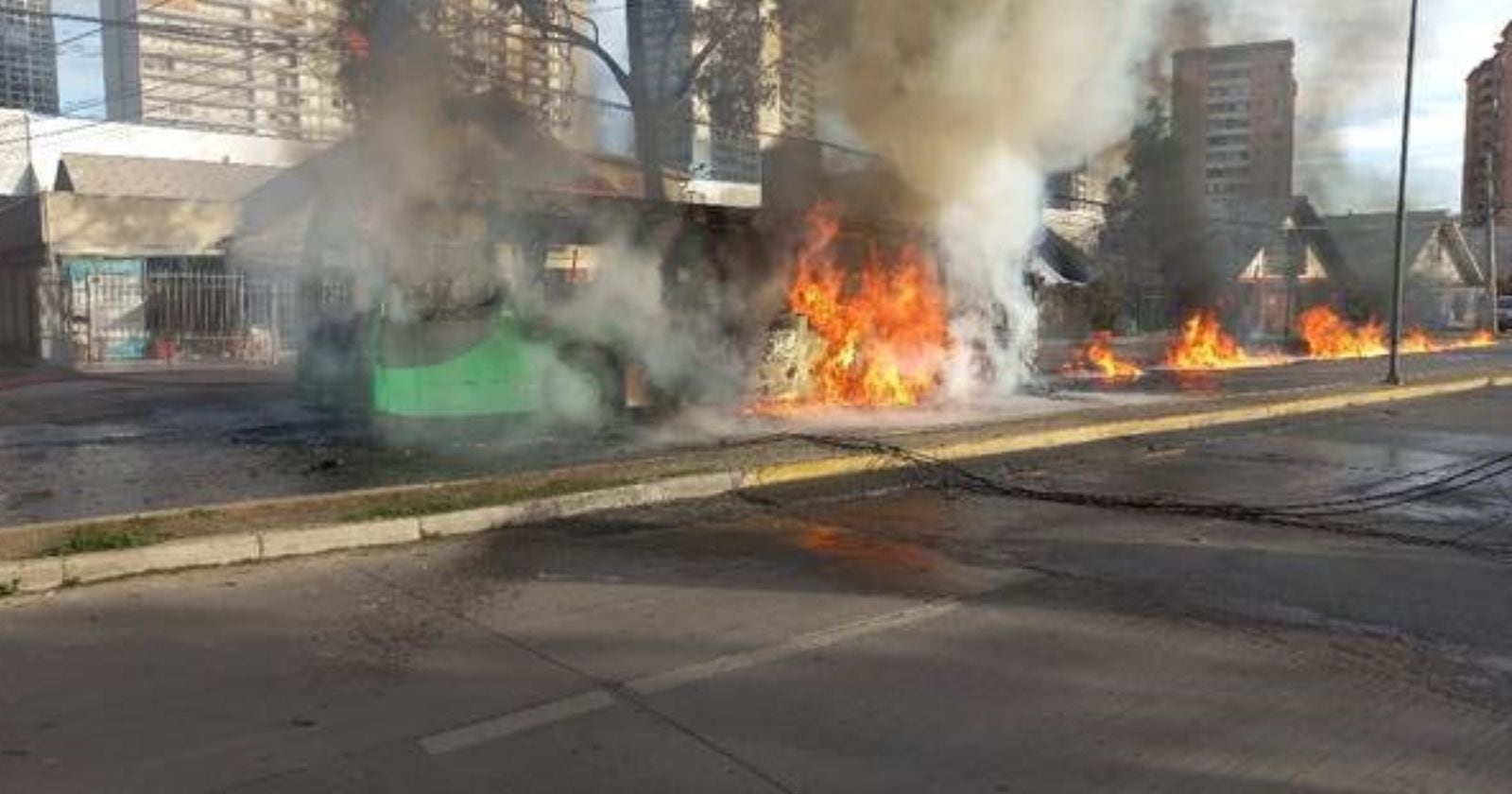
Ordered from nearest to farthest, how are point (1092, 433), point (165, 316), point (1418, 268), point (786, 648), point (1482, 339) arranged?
point (786, 648) < point (1092, 433) < point (165, 316) < point (1482, 339) < point (1418, 268)

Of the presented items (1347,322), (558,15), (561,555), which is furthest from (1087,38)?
(1347,322)

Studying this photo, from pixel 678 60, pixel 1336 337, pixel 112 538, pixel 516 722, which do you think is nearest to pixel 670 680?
pixel 516 722

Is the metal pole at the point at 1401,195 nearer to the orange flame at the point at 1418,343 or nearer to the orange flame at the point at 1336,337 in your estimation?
the orange flame at the point at 1336,337

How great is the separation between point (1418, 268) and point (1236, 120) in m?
31.5

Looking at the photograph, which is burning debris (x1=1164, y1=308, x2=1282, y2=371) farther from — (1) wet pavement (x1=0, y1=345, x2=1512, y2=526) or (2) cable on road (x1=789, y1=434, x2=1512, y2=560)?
(2) cable on road (x1=789, y1=434, x2=1512, y2=560)

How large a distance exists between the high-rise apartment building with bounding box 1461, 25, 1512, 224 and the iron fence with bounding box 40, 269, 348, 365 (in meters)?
39.7

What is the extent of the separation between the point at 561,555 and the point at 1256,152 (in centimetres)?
2110

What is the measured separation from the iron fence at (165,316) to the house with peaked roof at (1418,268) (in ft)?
102

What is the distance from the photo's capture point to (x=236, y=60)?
56.5 ft

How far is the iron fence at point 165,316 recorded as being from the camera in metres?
23.8

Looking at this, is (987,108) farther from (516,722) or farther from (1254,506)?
(516,722)

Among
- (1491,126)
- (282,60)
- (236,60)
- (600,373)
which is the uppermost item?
(1491,126)

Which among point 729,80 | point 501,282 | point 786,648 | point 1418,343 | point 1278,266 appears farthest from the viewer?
point 1278,266

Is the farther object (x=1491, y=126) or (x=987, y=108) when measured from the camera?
(x=1491, y=126)
